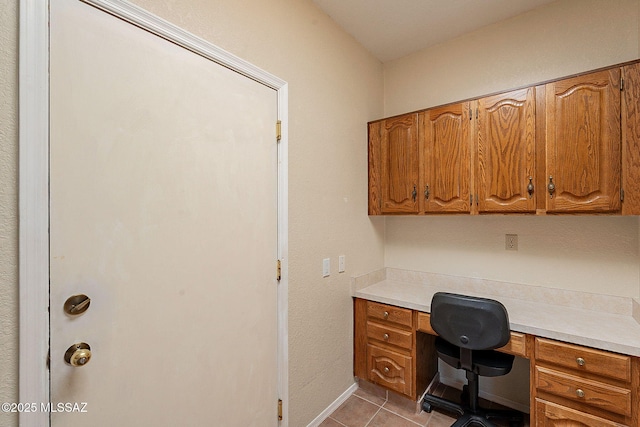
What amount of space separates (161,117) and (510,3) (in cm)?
230

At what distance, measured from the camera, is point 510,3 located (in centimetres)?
188

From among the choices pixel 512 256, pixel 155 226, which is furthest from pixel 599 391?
pixel 155 226

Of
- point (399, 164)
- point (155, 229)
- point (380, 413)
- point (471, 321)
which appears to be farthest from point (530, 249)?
point (155, 229)

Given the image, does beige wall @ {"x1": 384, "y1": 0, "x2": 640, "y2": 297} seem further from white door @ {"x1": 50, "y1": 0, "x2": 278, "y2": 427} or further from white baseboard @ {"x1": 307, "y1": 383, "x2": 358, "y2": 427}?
white door @ {"x1": 50, "y1": 0, "x2": 278, "y2": 427}

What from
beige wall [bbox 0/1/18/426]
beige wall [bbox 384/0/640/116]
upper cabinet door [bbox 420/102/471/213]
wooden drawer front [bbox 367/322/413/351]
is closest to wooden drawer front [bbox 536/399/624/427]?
wooden drawer front [bbox 367/322/413/351]

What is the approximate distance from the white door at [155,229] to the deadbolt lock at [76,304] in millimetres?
19

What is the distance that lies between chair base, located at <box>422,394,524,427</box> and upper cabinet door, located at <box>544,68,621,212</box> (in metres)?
1.34

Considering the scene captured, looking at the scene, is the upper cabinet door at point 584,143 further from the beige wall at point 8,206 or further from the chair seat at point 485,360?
the beige wall at point 8,206

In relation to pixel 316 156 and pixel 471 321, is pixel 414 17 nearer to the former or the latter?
pixel 316 156

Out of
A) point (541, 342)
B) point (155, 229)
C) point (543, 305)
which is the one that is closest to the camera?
point (155, 229)

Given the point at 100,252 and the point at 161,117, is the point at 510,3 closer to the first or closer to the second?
the point at 161,117

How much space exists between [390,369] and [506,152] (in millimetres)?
1669

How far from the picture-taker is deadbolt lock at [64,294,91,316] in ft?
2.88

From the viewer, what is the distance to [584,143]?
1.55 metres
